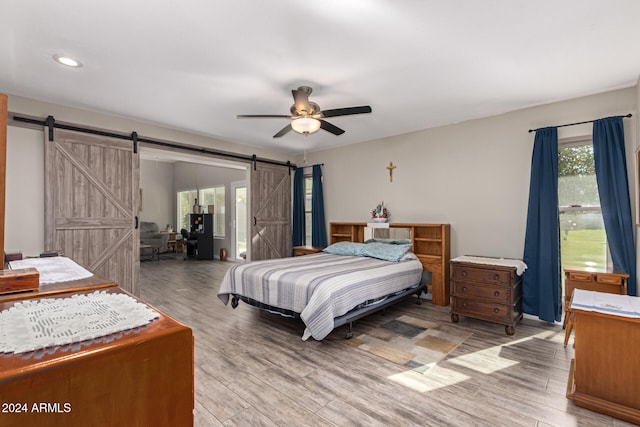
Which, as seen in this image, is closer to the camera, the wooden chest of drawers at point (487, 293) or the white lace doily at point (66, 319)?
the white lace doily at point (66, 319)

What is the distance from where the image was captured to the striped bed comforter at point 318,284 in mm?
2916

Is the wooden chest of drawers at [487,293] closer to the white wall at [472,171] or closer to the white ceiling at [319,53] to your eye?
the white wall at [472,171]

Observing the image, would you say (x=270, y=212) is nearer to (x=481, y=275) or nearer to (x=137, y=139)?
(x=137, y=139)

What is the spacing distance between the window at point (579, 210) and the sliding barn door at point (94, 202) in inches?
223

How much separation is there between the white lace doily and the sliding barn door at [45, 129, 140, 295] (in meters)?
3.59

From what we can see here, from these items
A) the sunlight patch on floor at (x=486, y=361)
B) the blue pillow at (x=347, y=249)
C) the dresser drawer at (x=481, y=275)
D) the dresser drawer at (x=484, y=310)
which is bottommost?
the sunlight patch on floor at (x=486, y=361)

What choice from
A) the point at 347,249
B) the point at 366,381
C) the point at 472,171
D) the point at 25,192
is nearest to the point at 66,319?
the point at 366,381

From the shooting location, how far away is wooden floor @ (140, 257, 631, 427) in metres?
1.96

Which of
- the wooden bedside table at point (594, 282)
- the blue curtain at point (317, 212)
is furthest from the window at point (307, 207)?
the wooden bedside table at point (594, 282)

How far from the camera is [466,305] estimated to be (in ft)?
11.7

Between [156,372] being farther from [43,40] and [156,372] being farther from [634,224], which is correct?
[634,224]

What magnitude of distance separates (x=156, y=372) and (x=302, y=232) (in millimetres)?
5918

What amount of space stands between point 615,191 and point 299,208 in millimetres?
4918

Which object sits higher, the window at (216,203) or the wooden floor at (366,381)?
the window at (216,203)
